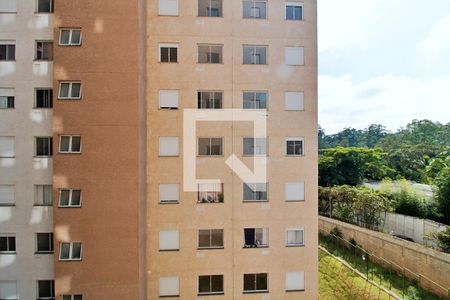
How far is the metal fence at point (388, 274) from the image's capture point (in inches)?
743

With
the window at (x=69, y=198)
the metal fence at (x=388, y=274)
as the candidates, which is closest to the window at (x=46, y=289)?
the window at (x=69, y=198)

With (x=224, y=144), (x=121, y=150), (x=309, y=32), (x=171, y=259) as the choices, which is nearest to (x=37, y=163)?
(x=121, y=150)

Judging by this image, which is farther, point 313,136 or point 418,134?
point 418,134

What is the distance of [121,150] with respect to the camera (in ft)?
46.6

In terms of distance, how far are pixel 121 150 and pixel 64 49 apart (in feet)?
15.8

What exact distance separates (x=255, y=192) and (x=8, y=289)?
11.3 meters

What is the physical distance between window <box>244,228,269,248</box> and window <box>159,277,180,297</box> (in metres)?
3.49

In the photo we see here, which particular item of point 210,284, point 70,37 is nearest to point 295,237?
point 210,284

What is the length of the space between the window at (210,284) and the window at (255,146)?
18.7 ft

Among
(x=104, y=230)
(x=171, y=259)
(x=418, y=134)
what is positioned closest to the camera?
(x=104, y=230)

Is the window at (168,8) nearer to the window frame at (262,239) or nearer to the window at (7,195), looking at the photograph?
the window at (7,195)

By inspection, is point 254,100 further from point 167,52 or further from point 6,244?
point 6,244

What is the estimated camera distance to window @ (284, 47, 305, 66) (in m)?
15.4

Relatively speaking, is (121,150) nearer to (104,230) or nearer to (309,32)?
(104,230)
